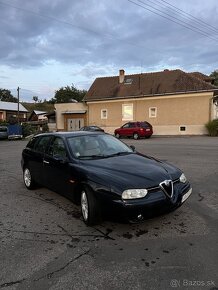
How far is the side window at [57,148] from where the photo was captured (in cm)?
639

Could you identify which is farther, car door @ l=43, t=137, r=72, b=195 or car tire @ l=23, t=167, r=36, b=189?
car tire @ l=23, t=167, r=36, b=189

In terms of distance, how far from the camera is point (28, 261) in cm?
406

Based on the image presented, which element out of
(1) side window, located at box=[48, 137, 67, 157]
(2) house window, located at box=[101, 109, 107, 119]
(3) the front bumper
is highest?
(2) house window, located at box=[101, 109, 107, 119]

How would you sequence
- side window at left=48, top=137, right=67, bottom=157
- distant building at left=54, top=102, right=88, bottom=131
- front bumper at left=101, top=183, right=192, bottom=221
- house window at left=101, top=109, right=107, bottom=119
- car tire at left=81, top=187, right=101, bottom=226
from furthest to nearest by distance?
distant building at left=54, top=102, right=88, bottom=131, house window at left=101, top=109, right=107, bottom=119, side window at left=48, top=137, right=67, bottom=157, car tire at left=81, top=187, right=101, bottom=226, front bumper at left=101, top=183, right=192, bottom=221

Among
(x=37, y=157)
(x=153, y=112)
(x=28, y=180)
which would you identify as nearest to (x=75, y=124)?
(x=153, y=112)

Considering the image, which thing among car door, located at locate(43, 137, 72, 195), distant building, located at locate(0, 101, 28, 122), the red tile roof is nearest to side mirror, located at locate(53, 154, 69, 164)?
car door, located at locate(43, 137, 72, 195)

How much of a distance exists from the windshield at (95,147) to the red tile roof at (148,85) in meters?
28.2

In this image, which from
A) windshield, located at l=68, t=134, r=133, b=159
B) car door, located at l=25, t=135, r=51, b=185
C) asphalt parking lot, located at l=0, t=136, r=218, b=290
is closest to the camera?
asphalt parking lot, located at l=0, t=136, r=218, b=290

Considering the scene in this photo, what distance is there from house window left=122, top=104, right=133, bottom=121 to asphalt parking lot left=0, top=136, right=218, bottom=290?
32373mm

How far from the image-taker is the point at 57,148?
22.1 feet

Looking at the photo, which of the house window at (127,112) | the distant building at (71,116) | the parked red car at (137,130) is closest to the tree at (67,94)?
the distant building at (71,116)

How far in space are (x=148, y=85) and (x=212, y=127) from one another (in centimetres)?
1016

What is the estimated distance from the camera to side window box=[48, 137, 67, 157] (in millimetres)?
6395

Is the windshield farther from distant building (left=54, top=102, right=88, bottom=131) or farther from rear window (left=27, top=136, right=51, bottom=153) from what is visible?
distant building (left=54, top=102, right=88, bottom=131)
